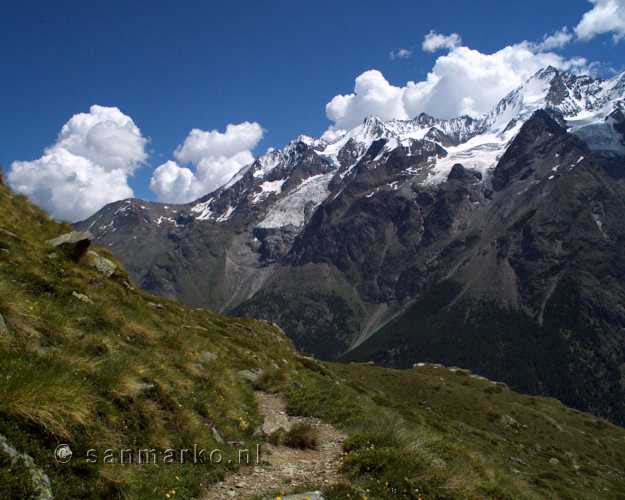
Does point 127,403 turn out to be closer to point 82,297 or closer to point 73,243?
point 82,297

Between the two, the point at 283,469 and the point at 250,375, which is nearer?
the point at 283,469

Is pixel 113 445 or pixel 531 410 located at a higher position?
pixel 113 445

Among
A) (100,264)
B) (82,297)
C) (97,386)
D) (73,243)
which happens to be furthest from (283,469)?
(100,264)

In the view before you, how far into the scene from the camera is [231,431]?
50.9 ft

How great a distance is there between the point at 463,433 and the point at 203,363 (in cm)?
4140

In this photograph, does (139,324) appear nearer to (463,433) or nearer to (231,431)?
(231,431)

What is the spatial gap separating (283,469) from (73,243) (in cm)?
1717

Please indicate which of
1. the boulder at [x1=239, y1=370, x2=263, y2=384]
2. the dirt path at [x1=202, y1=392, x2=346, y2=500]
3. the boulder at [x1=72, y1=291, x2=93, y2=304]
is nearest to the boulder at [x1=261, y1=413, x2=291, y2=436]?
the dirt path at [x1=202, y1=392, x2=346, y2=500]

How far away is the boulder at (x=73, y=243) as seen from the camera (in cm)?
2455

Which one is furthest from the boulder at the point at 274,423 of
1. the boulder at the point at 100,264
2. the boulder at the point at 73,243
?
the boulder at the point at 73,243

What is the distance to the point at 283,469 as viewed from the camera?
1437 centimetres

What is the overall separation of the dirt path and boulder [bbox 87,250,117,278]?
12.9 meters

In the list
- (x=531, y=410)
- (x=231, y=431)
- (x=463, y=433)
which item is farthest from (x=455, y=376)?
(x=231, y=431)

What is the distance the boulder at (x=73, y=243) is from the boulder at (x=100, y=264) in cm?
58
